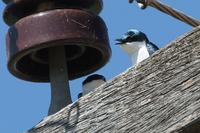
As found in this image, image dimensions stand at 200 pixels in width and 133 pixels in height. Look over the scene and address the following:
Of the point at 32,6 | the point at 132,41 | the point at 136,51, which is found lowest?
the point at 32,6

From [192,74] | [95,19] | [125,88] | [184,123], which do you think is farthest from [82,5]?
[184,123]

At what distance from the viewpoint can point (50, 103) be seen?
413cm

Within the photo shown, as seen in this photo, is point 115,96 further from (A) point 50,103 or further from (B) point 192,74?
(A) point 50,103

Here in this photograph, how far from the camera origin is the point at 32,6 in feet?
14.4

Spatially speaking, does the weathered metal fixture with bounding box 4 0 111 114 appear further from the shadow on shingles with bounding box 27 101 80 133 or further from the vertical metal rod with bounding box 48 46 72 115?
the shadow on shingles with bounding box 27 101 80 133

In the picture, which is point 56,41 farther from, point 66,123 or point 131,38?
point 131,38

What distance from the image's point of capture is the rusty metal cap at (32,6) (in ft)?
14.2

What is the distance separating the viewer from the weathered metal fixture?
4.07 meters

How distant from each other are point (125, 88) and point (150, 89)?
6.0 inches

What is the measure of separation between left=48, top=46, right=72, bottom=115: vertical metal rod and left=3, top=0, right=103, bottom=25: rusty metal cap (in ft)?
0.69

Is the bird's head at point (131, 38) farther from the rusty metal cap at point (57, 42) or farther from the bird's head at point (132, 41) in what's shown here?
the rusty metal cap at point (57, 42)

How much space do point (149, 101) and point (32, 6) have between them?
141cm

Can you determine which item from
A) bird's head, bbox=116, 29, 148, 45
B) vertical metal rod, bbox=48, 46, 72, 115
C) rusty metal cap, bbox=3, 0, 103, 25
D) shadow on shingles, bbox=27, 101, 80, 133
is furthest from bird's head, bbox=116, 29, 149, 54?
shadow on shingles, bbox=27, 101, 80, 133

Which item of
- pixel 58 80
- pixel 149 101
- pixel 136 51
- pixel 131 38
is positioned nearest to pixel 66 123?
pixel 149 101
